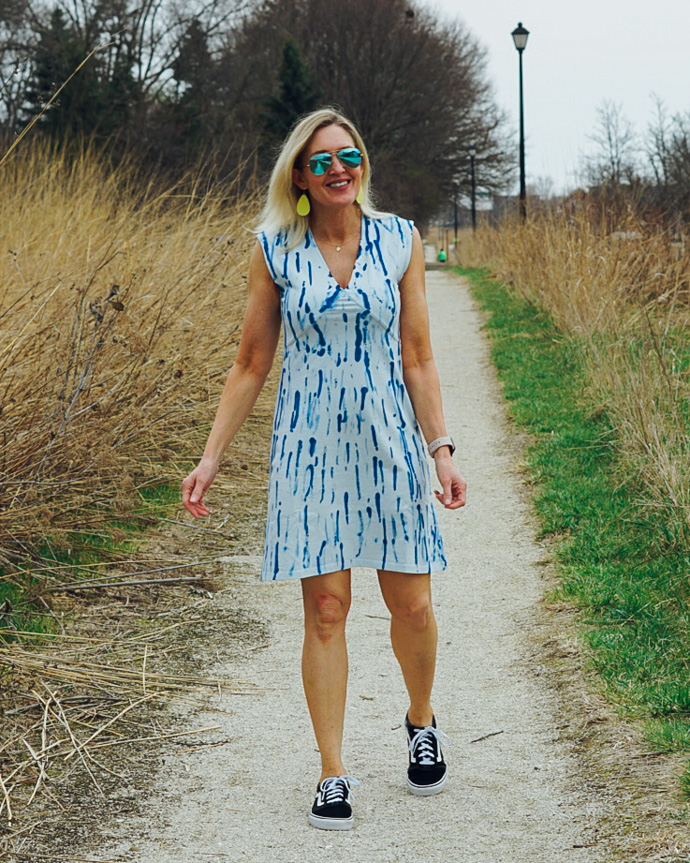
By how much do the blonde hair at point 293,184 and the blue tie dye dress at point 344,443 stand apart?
0.44 ft

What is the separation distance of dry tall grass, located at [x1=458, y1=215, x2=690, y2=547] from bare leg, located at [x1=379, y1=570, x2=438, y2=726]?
6.87 ft

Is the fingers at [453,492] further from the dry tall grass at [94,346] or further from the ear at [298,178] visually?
the dry tall grass at [94,346]

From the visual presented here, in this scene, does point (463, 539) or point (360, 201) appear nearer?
point (360, 201)

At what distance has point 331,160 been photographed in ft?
10.1

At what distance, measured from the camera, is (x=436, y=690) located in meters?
4.15

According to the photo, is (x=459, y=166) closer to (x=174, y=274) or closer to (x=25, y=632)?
(x=174, y=274)

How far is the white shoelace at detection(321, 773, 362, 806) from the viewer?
304 cm

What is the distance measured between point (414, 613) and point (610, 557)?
7.70 ft

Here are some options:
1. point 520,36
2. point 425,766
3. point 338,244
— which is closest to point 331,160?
point 338,244

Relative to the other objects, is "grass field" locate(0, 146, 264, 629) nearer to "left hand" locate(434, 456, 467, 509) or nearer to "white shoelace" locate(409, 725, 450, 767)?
"white shoelace" locate(409, 725, 450, 767)

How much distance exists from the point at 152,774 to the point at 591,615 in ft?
6.29

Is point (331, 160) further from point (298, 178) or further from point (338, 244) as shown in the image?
point (338, 244)

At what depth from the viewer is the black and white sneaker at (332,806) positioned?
304 cm

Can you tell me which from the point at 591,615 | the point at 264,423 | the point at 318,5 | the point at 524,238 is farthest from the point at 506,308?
the point at 318,5
